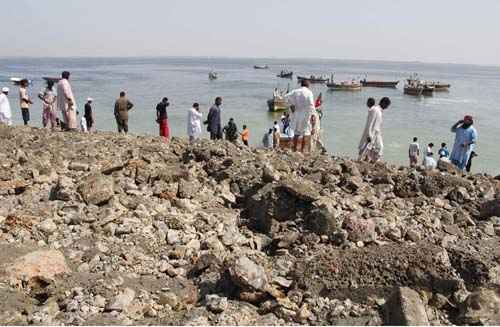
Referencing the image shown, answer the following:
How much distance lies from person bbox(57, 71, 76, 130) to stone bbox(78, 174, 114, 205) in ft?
12.2

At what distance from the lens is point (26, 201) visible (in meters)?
6.68

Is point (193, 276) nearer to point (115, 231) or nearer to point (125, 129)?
point (115, 231)

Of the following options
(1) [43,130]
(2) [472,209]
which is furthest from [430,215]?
(1) [43,130]

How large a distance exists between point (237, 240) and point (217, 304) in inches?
68.7

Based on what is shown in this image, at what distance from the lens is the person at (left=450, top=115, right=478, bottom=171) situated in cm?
1030

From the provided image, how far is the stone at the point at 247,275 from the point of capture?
186 inches

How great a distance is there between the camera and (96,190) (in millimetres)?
6719

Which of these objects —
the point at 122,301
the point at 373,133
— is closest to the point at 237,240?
the point at 122,301

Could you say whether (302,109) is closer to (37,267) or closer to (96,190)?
(96,190)

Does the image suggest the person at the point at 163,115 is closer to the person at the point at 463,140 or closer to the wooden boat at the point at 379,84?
the person at the point at 463,140

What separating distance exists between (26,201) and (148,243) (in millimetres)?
2247

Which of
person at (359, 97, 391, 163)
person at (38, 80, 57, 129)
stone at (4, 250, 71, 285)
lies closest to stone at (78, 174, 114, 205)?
stone at (4, 250, 71, 285)

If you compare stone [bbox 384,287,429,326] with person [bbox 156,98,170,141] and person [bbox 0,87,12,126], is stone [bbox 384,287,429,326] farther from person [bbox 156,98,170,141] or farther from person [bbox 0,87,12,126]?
person [bbox 0,87,12,126]

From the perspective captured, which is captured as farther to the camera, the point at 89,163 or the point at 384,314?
the point at 89,163
